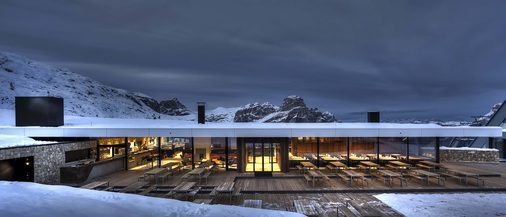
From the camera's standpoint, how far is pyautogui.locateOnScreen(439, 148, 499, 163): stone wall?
62.3 feet

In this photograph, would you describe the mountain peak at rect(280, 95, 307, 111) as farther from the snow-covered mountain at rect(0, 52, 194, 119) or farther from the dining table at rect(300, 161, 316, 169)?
the dining table at rect(300, 161, 316, 169)

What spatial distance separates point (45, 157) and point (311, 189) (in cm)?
1224

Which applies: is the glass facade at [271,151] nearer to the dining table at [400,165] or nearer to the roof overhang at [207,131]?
the dining table at [400,165]

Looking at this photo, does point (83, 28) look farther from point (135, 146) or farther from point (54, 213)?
point (54, 213)

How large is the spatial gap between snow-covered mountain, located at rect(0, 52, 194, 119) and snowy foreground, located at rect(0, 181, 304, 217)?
314 ft

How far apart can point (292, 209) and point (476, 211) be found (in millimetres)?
6128

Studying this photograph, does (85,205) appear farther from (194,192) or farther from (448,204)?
(448,204)

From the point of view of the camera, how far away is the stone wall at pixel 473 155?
19000mm

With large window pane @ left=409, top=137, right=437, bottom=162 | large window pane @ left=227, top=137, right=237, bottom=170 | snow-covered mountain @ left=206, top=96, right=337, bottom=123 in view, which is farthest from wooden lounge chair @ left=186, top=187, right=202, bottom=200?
snow-covered mountain @ left=206, top=96, right=337, bottom=123

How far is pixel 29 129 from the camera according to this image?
50.3 ft

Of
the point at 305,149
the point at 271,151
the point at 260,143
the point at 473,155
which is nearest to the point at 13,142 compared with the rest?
the point at 260,143

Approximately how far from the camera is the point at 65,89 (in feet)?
401

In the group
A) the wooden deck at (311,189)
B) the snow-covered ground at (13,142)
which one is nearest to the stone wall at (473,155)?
the wooden deck at (311,189)

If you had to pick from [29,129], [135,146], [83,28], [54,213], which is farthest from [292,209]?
[83,28]
